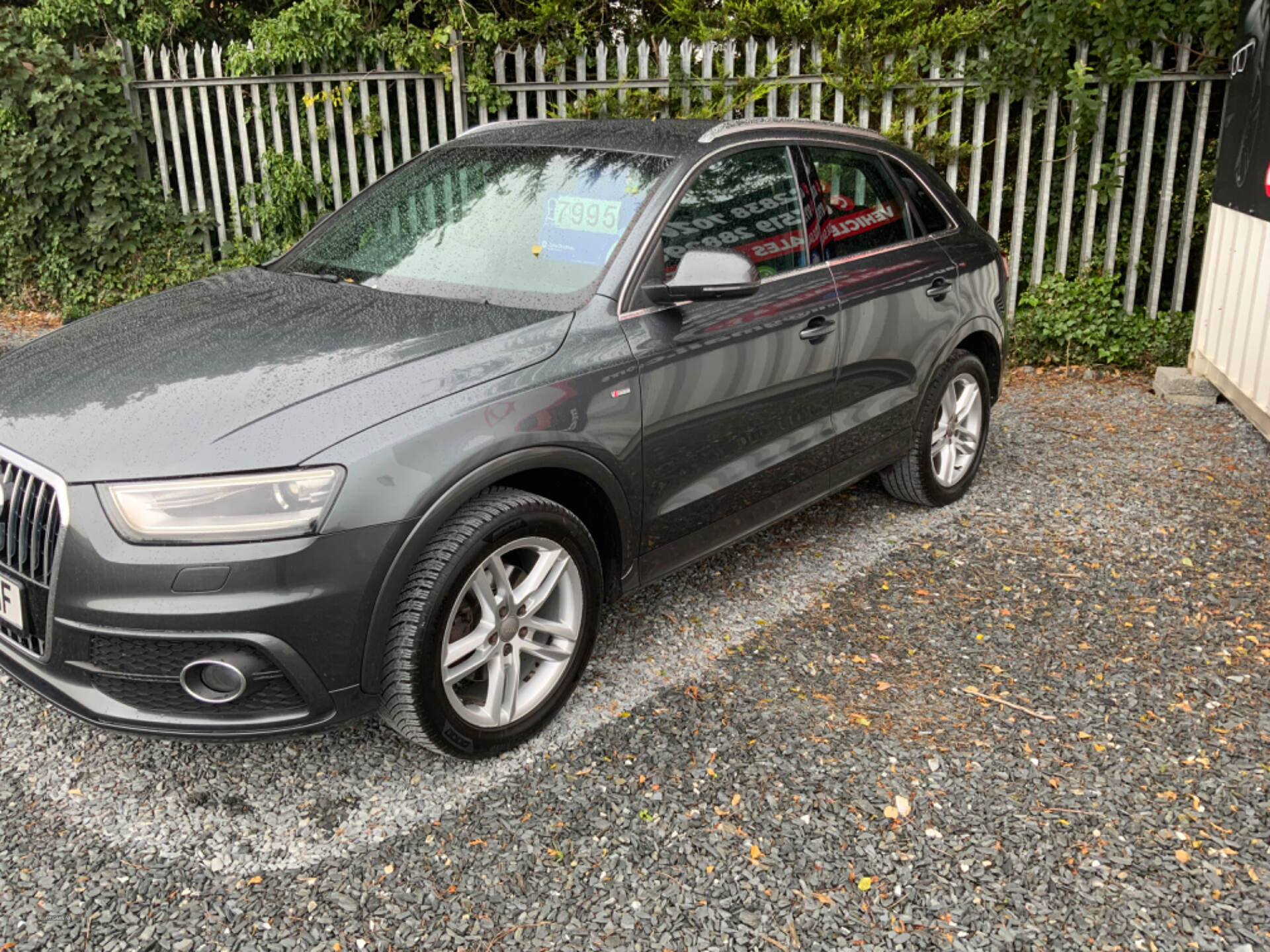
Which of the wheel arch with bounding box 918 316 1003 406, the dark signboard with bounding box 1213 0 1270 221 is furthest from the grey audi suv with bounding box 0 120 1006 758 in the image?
the dark signboard with bounding box 1213 0 1270 221

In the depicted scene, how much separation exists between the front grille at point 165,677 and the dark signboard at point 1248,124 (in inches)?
215

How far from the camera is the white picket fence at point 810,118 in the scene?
23.7ft

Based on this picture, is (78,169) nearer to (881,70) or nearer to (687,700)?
(881,70)

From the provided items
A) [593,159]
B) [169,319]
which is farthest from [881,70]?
[169,319]

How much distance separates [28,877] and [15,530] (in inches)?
33.8

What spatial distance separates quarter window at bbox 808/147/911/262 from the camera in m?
4.23

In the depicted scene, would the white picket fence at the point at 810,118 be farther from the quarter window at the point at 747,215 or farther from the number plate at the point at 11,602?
the number plate at the point at 11,602

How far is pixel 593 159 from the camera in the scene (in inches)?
148

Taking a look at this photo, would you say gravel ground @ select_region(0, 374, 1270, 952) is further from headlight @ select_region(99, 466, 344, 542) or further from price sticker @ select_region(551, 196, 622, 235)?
price sticker @ select_region(551, 196, 622, 235)

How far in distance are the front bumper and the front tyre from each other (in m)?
0.14

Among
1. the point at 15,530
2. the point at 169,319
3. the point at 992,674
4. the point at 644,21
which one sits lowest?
the point at 992,674

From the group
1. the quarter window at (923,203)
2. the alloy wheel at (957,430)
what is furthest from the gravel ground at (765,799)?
the quarter window at (923,203)

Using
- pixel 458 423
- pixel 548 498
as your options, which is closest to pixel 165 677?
pixel 458 423

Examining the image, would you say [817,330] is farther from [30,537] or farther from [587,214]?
[30,537]
